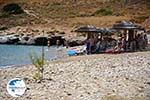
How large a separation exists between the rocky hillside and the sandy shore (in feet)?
137

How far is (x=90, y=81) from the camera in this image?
68.1 feet

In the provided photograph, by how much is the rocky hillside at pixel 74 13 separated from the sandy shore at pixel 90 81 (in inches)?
1650

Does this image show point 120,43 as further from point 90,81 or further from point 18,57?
point 90,81

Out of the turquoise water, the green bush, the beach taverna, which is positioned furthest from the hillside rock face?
the beach taverna

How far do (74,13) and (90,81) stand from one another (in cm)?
6405

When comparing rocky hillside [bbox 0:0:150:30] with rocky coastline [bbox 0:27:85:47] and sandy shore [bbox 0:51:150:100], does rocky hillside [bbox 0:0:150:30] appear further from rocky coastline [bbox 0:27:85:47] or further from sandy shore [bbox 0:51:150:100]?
sandy shore [bbox 0:51:150:100]

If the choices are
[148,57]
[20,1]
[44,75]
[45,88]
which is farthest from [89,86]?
[20,1]

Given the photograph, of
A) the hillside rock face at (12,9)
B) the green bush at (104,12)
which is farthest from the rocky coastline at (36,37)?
the hillside rock face at (12,9)

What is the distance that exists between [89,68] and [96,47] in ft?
37.0

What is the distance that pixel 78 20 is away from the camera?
254ft

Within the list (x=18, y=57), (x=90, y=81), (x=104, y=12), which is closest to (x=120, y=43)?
(x=18, y=57)

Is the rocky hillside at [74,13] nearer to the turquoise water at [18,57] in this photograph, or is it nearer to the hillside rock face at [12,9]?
the hillside rock face at [12,9]

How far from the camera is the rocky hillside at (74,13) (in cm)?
7600

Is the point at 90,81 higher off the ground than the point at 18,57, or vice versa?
the point at 90,81
